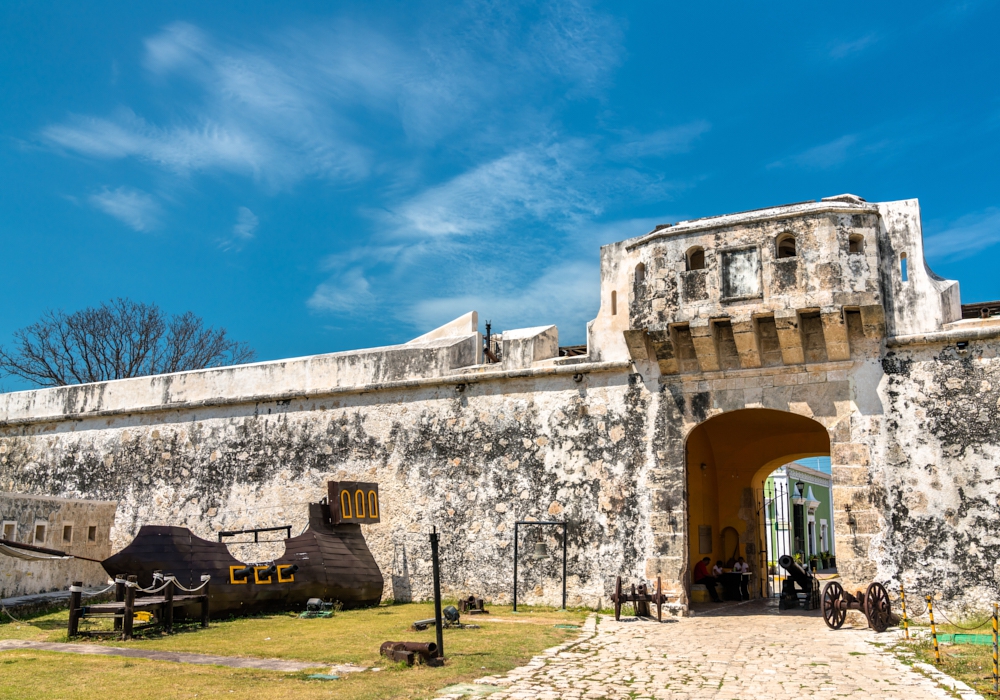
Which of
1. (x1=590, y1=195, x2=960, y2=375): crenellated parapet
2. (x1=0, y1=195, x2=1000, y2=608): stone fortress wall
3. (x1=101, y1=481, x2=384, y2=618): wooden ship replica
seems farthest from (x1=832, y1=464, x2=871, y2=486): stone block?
(x1=101, y1=481, x2=384, y2=618): wooden ship replica

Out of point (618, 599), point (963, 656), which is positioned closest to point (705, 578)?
point (618, 599)

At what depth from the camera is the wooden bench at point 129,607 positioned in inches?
350

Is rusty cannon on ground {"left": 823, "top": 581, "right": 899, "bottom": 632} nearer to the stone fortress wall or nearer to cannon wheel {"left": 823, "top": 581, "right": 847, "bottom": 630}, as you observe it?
cannon wheel {"left": 823, "top": 581, "right": 847, "bottom": 630}

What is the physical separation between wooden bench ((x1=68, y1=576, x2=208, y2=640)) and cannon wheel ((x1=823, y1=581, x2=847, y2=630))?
7170mm

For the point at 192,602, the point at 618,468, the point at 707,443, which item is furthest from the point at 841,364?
the point at 192,602

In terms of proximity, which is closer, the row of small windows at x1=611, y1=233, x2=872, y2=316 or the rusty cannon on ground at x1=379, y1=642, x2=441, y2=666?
the rusty cannon on ground at x1=379, y1=642, x2=441, y2=666

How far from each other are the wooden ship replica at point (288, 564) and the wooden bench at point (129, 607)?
27 cm

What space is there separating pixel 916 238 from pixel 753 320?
7.58 ft

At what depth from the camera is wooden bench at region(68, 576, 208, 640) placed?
8.88 m

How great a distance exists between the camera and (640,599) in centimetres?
1074

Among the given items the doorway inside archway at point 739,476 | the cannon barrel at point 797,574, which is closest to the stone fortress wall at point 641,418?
the cannon barrel at point 797,574

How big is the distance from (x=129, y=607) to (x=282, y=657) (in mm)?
2045

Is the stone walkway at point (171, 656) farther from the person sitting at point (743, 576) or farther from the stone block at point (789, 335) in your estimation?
the person sitting at point (743, 576)

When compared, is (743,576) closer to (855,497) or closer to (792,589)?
(792,589)
